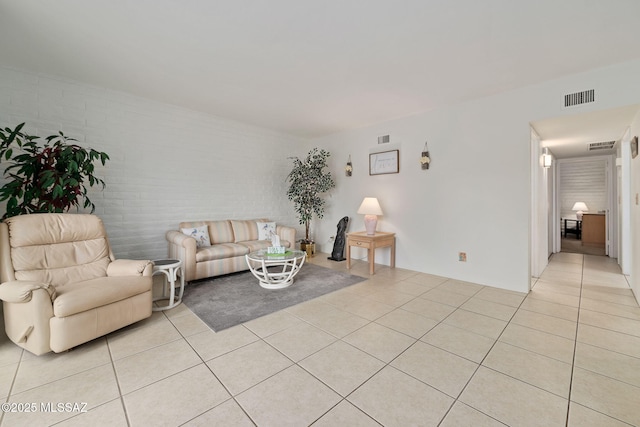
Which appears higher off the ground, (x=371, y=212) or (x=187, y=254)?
(x=371, y=212)

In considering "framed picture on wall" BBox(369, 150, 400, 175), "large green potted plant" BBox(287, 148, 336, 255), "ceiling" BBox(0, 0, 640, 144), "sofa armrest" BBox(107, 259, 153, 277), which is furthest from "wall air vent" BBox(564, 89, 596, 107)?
"sofa armrest" BBox(107, 259, 153, 277)

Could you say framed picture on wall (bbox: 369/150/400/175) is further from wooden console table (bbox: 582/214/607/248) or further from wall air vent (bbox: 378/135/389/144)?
wooden console table (bbox: 582/214/607/248)

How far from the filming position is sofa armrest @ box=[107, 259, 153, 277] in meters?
2.48

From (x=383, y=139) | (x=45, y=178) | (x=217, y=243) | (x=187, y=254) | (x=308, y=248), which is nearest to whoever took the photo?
(x=45, y=178)

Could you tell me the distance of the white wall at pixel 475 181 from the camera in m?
3.10

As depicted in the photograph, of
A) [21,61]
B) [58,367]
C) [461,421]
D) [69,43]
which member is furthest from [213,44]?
Answer: [461,421]

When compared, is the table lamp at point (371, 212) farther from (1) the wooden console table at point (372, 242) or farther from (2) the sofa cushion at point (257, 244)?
(2) the sofa cushion at point (257, 244)

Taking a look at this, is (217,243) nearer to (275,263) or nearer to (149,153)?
(275,263)

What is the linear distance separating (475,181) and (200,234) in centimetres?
395

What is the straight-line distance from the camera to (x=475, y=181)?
369cm

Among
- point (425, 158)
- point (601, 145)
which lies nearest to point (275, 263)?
point (425, 158)

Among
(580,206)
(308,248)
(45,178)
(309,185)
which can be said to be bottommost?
(308,248)

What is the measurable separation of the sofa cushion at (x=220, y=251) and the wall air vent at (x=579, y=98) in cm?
436

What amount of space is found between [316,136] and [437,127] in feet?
8.55
